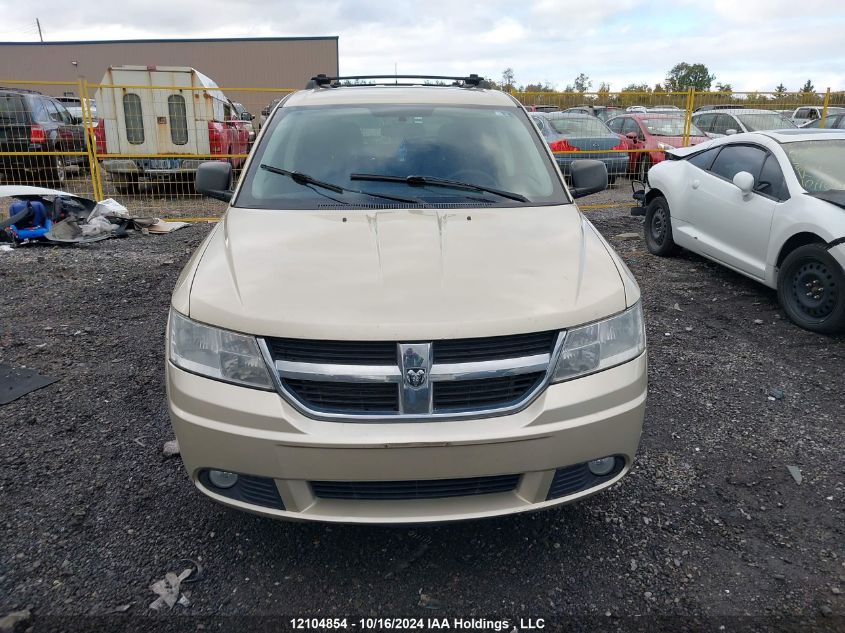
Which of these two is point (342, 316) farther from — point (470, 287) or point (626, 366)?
point (626, 366)

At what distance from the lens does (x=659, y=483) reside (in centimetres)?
307

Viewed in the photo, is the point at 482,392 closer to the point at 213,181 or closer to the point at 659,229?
the point at 213,181

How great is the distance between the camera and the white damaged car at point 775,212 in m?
4.99

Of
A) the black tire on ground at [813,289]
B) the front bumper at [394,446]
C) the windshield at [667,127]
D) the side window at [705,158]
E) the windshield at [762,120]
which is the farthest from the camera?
the windshield at [762,120]

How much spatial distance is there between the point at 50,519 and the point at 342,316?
1.76m

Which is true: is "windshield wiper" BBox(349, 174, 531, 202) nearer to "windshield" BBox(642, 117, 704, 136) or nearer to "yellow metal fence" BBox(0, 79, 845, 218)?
"yellow metal fence" BBox(0, 79, 845, 218)

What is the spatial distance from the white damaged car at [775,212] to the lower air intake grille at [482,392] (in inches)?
153

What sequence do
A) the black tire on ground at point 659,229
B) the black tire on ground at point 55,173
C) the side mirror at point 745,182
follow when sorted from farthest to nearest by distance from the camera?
the black tire on ground at point 55,173 < the black tire on ground at point 659,229 < the side mirror at point 745,182

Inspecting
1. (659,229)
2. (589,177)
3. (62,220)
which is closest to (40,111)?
(62,220)

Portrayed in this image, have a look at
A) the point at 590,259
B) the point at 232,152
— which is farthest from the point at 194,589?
the point at 232,152

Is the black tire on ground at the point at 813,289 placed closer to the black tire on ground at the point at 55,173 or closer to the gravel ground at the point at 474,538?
the gravel ground at the point at 474,538

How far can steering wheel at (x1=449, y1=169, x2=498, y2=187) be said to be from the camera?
329cm

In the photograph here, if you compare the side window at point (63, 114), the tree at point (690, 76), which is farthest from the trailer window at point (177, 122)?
the tree at point (690, 76)

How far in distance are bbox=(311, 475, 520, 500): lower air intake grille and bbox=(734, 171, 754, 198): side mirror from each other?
476 cm
